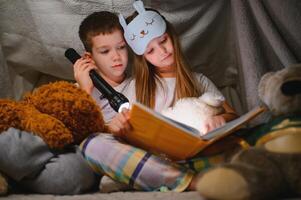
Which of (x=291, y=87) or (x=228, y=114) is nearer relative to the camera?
(x=291, y=87)

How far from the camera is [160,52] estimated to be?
1.13 metres

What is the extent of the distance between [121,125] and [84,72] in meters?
0.28

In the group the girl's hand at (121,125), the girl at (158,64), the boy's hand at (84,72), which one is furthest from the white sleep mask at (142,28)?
the girl's hand at (121,125)

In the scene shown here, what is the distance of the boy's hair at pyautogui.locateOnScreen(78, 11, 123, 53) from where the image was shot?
3.83 feet

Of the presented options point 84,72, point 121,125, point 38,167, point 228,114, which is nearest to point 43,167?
point 38,167

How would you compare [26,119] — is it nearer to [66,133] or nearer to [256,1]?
[66,133]

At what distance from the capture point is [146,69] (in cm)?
116

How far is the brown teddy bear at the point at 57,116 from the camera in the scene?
3.05 feet

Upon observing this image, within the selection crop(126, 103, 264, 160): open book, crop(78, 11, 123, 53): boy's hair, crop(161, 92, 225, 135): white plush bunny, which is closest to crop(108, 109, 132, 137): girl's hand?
crop(126, 103, 264, 160): open book

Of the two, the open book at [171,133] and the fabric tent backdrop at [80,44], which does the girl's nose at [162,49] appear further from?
the open book at [171,133]

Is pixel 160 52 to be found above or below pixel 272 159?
above

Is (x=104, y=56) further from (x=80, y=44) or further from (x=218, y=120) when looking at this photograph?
(x=218, y=120)

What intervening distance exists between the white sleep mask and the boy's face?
0.03m

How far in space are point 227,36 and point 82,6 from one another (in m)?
0.37
